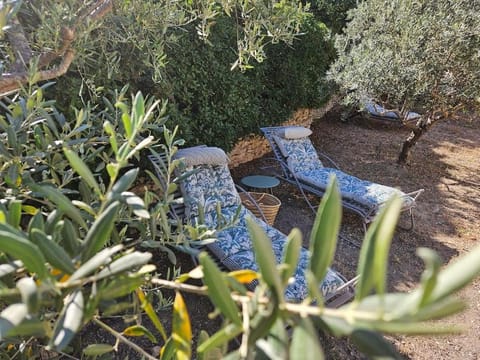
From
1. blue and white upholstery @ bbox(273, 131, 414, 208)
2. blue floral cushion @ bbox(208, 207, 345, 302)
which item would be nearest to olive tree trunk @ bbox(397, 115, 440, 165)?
A: blue and white upholstery @ bbox(273, 131, 414, 208)

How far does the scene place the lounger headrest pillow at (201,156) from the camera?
3.80m

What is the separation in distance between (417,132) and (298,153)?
269 centimetres

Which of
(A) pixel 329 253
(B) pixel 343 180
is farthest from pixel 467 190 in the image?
(A) pixel 329 253

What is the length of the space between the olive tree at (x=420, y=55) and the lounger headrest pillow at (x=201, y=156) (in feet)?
9.61

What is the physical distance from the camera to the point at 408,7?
17.5ft

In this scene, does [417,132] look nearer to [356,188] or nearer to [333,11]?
[356,188]

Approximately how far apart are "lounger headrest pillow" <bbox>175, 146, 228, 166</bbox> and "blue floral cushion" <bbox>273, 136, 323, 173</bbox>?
1462mm

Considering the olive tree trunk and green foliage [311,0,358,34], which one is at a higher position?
green foliage [311,0,358,34]

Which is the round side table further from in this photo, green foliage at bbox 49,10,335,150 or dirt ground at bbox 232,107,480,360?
green foliage at bbox 49,10,335,150

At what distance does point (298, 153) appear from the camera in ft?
17.8

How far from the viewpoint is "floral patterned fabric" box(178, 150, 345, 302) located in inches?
112

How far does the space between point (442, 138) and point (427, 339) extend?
6882mm

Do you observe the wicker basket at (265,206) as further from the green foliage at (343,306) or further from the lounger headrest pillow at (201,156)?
the green foliage at (343,306)

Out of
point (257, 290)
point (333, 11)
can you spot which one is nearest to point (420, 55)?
point (333, 11)
